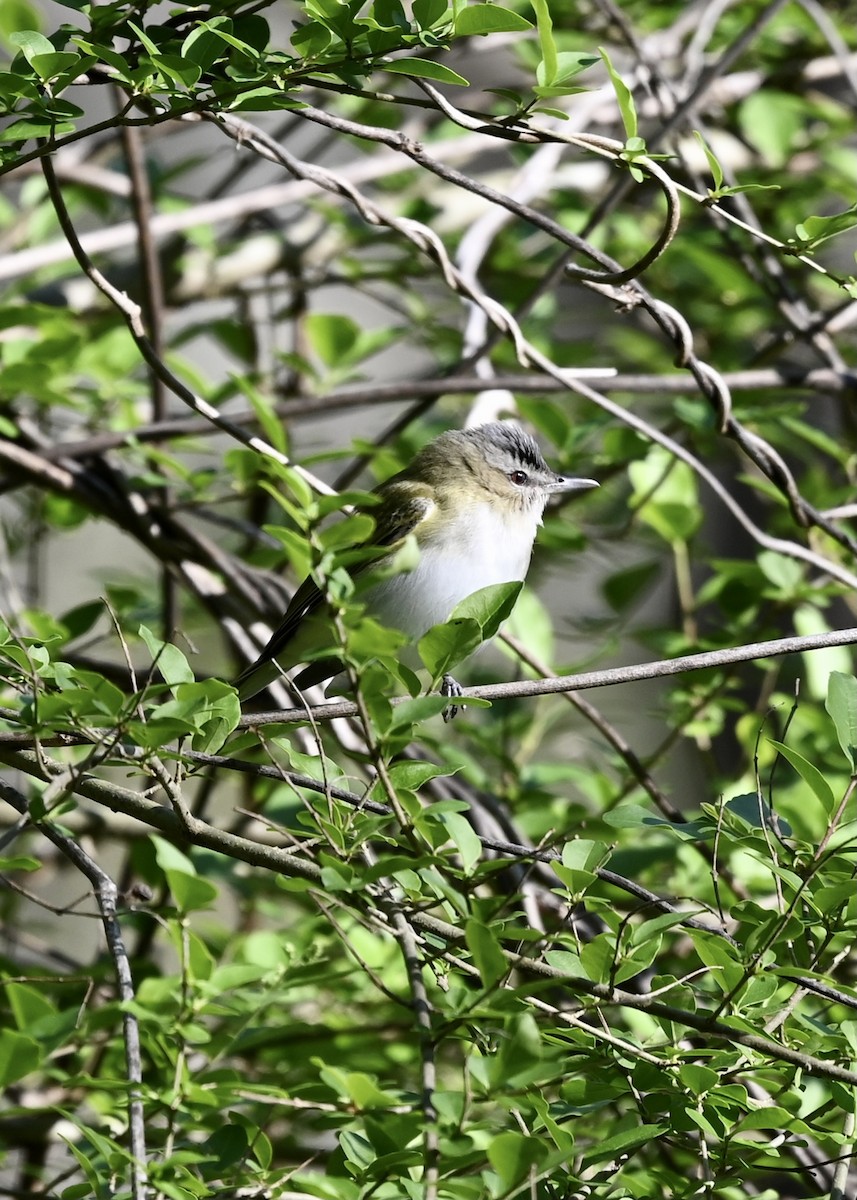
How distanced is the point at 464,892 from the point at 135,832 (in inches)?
82.5

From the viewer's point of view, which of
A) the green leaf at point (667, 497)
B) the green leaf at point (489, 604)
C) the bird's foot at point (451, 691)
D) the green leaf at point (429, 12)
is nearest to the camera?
the green leaf at point (489, 604)

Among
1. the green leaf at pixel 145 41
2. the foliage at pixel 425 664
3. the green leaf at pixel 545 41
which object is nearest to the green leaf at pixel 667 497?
the foliage at pixel 425 664

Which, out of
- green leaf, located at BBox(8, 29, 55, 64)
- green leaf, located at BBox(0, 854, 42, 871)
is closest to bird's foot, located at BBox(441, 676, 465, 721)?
green leaf, located at BBox(0, 854, 42, 871)

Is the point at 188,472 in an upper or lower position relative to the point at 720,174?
lower

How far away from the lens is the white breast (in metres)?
3.24

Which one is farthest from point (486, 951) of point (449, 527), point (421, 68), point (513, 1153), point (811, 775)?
point (449, 527)

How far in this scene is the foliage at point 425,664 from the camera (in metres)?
1.57

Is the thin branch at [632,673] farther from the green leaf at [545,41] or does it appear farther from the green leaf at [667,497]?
the green leaf at [667,497]

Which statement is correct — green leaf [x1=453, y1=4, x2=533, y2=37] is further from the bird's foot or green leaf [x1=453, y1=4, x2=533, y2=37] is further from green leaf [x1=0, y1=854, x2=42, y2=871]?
green leaf [x1=0, y1=854, x2=42, y2=871]

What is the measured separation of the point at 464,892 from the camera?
1.61m

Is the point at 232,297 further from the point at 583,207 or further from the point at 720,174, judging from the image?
the point at 720,174

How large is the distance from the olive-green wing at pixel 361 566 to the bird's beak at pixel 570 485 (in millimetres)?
339

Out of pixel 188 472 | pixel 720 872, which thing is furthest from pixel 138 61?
pixel 720 872

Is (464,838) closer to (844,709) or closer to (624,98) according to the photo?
(844,709)
